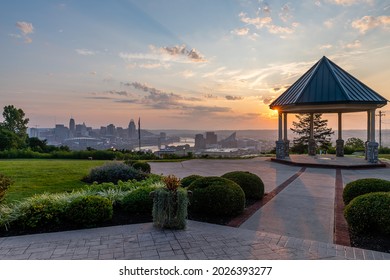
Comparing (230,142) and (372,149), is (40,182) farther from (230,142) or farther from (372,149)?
(230,142)

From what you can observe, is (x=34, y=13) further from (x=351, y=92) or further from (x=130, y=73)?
(x=351, y=92)

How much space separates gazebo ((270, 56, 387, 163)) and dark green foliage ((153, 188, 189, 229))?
10905mm

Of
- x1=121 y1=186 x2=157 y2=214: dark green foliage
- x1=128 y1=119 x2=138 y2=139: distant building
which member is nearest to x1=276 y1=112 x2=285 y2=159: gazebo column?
x1=121 y1=186 x2=157 y2=214: dark green foliage

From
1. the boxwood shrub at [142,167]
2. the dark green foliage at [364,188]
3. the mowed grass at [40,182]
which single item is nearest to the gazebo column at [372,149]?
the dark green foliage at [364,188]

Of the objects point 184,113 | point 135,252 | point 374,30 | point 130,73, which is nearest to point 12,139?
point 184,113

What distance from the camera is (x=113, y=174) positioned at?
31.6 ft

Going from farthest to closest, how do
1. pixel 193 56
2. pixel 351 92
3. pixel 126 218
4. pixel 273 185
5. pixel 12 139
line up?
1. pixel 12 139
2. pixel 351 92
3. pixel 273 185
4. pixel 193 56
5. pixel 126 218

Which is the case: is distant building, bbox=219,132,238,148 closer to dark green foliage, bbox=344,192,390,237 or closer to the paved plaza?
the paved plaza

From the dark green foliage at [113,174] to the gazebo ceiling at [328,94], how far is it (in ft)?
28.8

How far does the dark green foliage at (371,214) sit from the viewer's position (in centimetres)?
444
